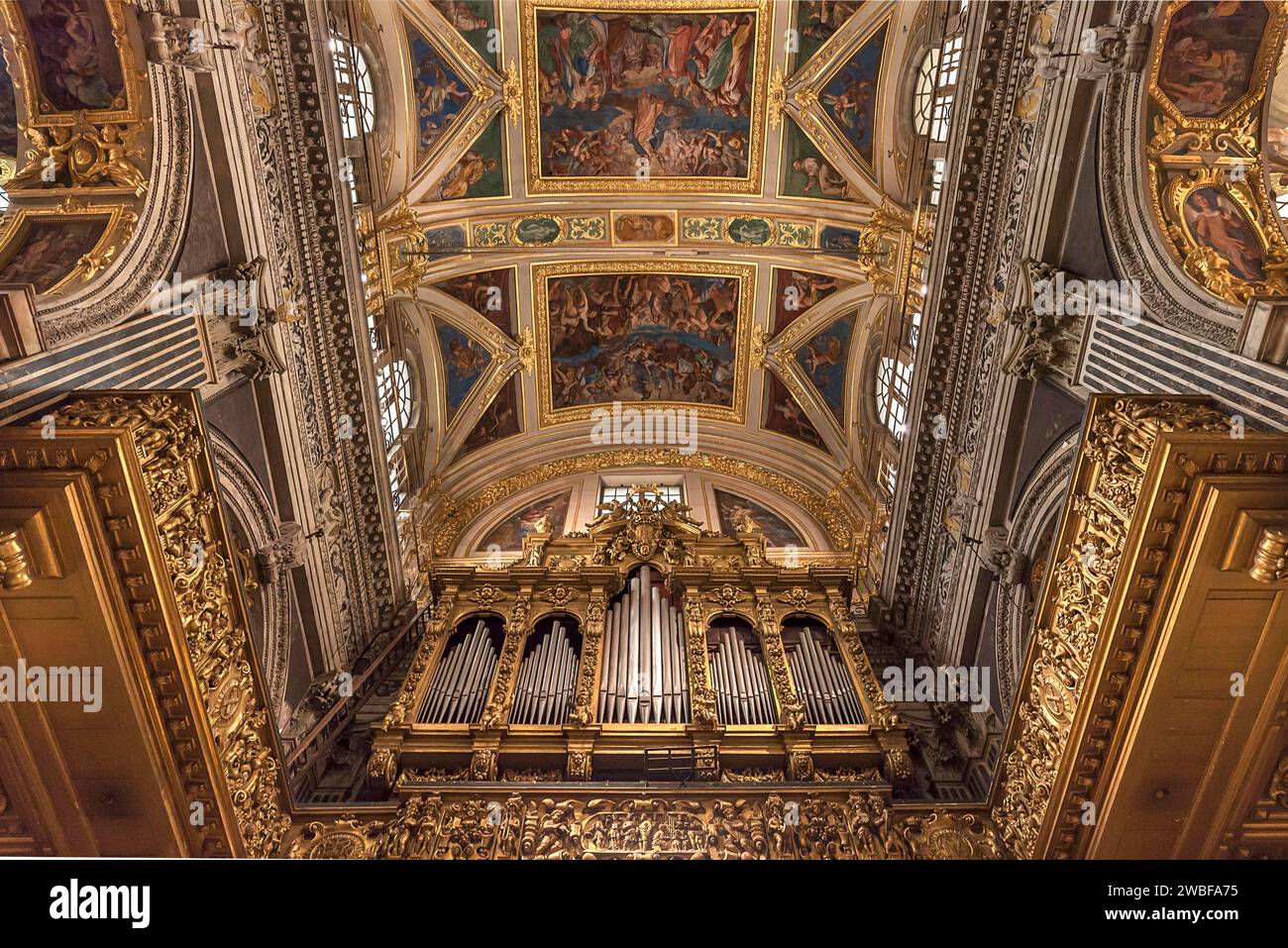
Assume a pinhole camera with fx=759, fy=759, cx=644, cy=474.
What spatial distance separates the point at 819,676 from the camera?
40.0 ft

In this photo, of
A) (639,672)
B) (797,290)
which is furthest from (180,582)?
(797,290)

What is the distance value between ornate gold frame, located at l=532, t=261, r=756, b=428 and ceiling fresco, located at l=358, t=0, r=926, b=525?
0.17 ft

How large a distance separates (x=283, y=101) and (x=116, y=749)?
9.13 metres

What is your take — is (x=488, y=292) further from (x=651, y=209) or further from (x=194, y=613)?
(x=194, y=613)

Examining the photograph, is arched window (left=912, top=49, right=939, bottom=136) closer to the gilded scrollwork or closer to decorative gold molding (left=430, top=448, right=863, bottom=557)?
decorative gold molding (left=430, top=448, right=863, bottom=557)

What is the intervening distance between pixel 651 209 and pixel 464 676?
11.8 meters

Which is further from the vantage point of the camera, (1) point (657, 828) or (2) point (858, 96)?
(2) point (858, 96)

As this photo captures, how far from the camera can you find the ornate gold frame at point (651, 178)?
52.0 feet

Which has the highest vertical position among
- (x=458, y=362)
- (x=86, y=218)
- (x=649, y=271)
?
(x=86, y=218)

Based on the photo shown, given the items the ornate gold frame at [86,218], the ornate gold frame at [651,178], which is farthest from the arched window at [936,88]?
the ornate gold frame at [86,218]

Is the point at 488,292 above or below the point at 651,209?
below

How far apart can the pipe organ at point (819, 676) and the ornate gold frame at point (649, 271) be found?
8566 mm

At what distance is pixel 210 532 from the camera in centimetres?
718
